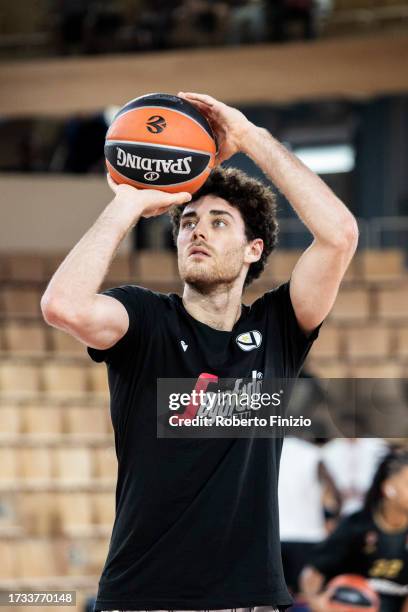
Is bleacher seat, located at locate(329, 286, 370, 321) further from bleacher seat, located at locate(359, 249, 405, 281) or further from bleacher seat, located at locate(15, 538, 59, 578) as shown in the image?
bleacher seat, located at locate(15, 538, 59, 578)

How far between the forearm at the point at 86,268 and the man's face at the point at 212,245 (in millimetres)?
196

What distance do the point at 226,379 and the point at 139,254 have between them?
5679 mm

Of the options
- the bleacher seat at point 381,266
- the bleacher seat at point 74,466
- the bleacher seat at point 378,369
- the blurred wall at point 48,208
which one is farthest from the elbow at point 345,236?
the blurred wall at point 48,208

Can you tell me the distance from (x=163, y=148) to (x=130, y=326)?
0.42 meters

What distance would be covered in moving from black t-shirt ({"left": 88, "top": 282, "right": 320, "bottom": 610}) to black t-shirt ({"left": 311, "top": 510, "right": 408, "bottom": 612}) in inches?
97.8

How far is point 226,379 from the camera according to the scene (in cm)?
212

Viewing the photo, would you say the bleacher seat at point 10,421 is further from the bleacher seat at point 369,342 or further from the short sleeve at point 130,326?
the short sleeve at point 130,326

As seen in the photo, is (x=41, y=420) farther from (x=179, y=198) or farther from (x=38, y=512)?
(x=179, y=198)

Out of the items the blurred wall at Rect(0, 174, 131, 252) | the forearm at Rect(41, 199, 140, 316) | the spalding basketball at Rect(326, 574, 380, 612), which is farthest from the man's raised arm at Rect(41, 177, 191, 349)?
the blurred wall at Rect(0, 174, 131, 252)

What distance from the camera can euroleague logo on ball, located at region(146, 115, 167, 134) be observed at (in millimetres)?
2188

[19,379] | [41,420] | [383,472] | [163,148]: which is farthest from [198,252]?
[19,379]

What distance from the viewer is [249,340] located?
7.20ft

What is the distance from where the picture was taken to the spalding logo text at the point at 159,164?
7.09ft

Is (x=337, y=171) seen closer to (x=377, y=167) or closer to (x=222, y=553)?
(x=377, y=167)
